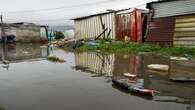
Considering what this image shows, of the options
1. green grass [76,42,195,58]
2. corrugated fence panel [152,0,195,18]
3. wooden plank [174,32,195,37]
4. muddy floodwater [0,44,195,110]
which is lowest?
muddy floodwater [0,44,195,110]

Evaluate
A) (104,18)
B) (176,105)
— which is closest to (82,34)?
(104,18)

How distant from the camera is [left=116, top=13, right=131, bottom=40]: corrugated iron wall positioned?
69.5 ft

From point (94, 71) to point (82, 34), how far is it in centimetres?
1800

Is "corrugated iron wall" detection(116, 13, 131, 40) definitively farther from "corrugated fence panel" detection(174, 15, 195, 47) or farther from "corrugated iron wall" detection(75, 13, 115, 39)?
"corrugated fence panel" detection(174, 15, 195, 47)

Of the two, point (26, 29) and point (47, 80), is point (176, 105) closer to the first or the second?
point (47, 80)

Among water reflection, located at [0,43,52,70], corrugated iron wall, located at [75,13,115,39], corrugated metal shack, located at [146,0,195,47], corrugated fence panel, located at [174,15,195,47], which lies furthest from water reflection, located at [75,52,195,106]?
corrugated iron wall, located at [75,13,115,39]

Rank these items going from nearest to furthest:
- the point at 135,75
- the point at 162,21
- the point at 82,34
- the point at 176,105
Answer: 1. the point at 176,105
2. the point at 135,75
3. the point at 162,21
4. the point at 82,34

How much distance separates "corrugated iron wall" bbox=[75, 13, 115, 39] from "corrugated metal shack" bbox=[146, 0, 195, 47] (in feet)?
18.0

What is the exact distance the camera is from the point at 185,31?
15805mm

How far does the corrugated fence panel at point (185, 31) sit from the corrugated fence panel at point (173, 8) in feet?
1.14

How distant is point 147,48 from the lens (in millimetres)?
16594

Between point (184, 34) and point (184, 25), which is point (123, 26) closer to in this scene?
point (184, 25)

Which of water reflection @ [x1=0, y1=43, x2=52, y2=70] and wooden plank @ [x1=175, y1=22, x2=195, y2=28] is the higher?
wooden plank @ [x1=175, y1=22, x2=195, y2=28]

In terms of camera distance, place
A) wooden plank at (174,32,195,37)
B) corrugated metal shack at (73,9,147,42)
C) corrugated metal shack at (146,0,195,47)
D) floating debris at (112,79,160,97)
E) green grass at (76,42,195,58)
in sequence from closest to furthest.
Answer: floating debris at (112,79,160,97) < green grass at (76,42,195,58) < wooden plank at (174,32,195,37) < corrugated metal shack at (146,0,195,47) < corrugated metal shack at (73,9,147,42)
